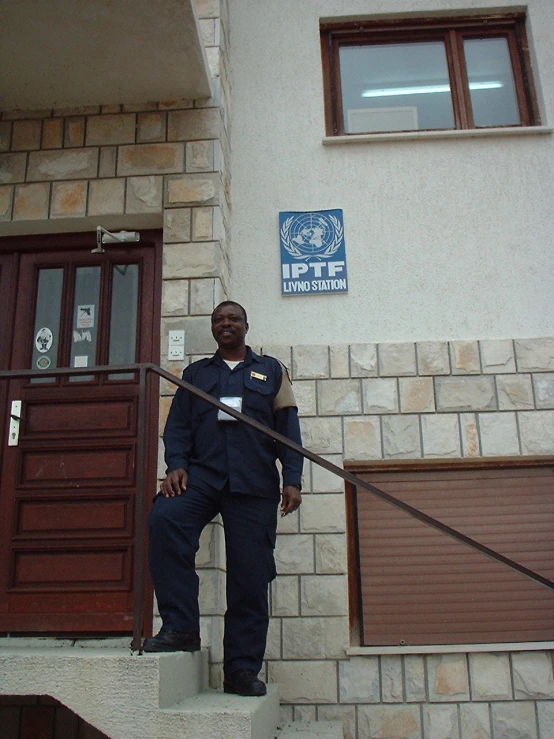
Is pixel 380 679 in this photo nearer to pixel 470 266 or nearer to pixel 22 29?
pixel 470 266

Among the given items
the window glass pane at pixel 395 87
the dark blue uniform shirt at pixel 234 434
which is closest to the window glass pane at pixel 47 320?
the dark blue uniform shirt at pixel 234 434

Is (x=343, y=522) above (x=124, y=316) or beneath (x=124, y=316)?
beneath

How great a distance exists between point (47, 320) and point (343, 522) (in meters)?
1.95

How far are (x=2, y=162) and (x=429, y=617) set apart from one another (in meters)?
3.33

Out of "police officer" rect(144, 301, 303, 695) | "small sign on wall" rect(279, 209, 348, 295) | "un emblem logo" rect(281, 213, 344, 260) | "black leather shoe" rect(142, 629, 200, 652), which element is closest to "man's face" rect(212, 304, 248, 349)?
"police officer" rect(144, 301, 303, 695)

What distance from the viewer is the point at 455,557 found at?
382 cm

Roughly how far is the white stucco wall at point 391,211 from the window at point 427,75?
15 cm

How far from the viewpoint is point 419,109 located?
4.67 metres

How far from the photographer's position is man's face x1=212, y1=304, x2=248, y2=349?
3250 millimetres

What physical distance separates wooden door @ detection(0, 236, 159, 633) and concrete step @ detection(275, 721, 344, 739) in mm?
938

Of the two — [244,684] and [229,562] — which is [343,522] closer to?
[229,562]

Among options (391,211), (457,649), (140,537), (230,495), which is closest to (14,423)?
(230,495)

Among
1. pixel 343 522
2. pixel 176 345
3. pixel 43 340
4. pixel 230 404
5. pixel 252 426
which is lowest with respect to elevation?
pixel 343 522

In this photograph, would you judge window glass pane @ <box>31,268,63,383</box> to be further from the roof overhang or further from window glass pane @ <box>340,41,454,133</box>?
window glass pane @ <box>340,41,454,133</box>
